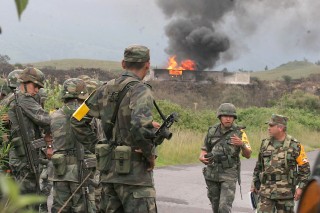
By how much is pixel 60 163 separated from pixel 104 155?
6.01ft

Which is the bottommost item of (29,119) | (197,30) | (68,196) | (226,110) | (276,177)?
(68,196)

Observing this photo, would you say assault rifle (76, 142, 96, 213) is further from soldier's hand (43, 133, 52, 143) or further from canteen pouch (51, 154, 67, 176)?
soldier's hand (43, 133, 52, 143)

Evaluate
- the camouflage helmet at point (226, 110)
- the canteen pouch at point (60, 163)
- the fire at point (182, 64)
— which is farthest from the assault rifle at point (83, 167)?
the fire at point (182, 64)

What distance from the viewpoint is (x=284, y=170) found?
22.3ft

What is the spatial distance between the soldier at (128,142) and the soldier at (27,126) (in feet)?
6.66

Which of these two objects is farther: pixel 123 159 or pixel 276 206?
pixel 276 206

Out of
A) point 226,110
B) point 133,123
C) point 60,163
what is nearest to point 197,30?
point 226,110

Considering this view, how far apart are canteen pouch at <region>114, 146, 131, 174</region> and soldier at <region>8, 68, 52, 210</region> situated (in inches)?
85.8

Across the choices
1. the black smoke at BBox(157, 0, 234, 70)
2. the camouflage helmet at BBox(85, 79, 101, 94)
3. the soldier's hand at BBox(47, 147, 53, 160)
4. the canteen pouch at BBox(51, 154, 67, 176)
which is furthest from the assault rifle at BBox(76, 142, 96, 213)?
the black smoke at BBox(157, 0, 234, 70)

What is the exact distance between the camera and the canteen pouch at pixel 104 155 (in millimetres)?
4641

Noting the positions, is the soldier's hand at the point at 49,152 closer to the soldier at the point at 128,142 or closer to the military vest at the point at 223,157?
the military vest at the point at 223,157

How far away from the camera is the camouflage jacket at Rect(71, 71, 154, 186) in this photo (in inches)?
175

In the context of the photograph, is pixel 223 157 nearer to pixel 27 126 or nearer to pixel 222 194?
pixel 222 194

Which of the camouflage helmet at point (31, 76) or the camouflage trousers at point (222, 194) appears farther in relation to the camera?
the camouflage trousers at point (222, 194)
